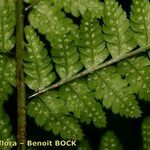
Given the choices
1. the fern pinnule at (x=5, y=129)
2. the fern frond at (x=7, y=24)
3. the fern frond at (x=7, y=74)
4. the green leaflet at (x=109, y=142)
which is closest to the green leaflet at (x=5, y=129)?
the fern pinnule at (x=5, y=129)

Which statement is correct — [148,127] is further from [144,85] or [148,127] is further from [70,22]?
[70,22]

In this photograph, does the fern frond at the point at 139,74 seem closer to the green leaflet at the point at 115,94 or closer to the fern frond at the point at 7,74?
the green leaflet at the point at 115,94

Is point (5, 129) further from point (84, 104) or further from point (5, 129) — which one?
point (84, 104)

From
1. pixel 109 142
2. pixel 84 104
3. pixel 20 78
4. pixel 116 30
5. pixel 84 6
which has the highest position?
pixel 84 6

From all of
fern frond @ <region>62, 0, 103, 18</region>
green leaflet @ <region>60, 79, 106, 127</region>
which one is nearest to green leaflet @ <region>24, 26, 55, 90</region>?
green leaflet @ <region>60, 79, 106, 127</region>

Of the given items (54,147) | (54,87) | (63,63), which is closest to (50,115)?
(54,87)

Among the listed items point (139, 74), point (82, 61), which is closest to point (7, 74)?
point (82, 61)
